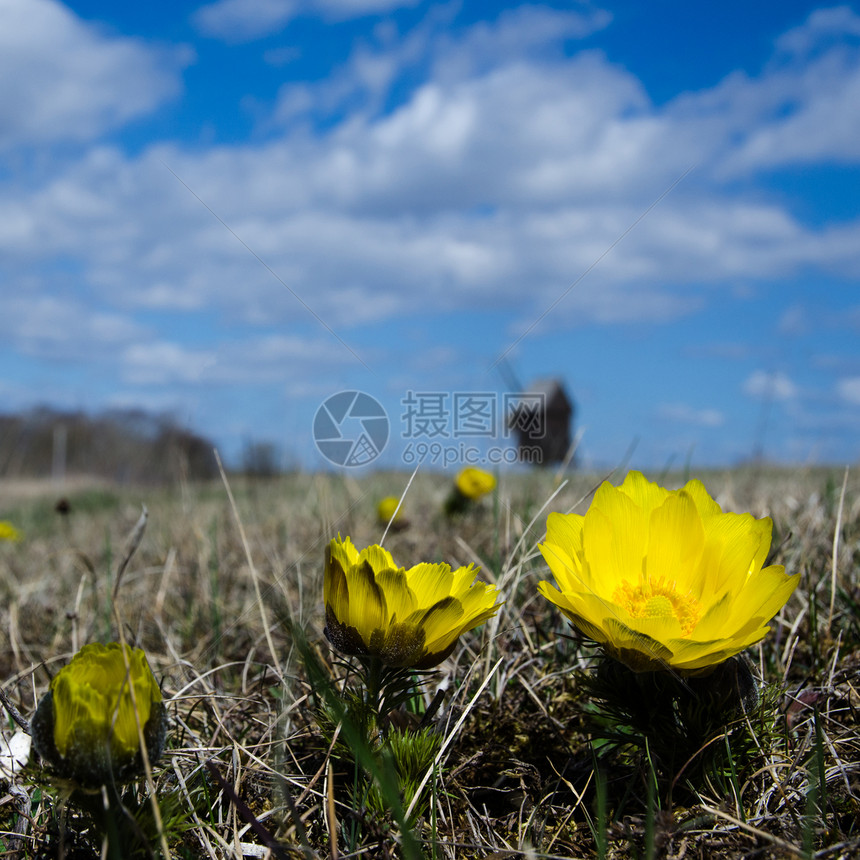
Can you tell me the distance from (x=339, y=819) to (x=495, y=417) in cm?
194

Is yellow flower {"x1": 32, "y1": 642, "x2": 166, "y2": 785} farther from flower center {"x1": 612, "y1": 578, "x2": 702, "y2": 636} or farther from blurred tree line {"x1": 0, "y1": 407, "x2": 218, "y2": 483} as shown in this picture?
blurred tree line {"x1": 0, "y1": 407, "x2": 218, "y2": 483}

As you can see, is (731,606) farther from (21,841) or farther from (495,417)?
(495,417)

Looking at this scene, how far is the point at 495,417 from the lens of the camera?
298 cm

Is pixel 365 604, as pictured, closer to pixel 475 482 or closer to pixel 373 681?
pixel 373 681

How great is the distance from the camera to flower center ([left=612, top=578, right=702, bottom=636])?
121 cm

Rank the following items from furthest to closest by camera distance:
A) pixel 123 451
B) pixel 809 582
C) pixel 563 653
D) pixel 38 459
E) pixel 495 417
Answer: pixel 38 459
pixel 123 451
pixel 495 417
pixel 809 582
pixel 563 653

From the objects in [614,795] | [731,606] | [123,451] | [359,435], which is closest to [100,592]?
[359,435]

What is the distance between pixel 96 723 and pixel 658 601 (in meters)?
0.86

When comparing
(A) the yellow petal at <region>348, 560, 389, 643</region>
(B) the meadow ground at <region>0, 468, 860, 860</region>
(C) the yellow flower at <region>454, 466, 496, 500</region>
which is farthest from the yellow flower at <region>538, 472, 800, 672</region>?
(C) the yellow flower at <region>454, 466, 496, 500</region>

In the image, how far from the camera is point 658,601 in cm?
119

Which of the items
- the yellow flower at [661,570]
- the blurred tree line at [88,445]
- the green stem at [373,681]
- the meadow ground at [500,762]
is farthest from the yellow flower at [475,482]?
the blurred tree line at [88,445]

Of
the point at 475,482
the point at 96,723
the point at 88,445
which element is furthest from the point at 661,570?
the point at 88,445

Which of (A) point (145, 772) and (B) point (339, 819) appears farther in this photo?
(B) point (339, 819)

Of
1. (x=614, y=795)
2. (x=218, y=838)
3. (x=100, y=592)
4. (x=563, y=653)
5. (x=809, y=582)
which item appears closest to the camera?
(x=218, y=838)
